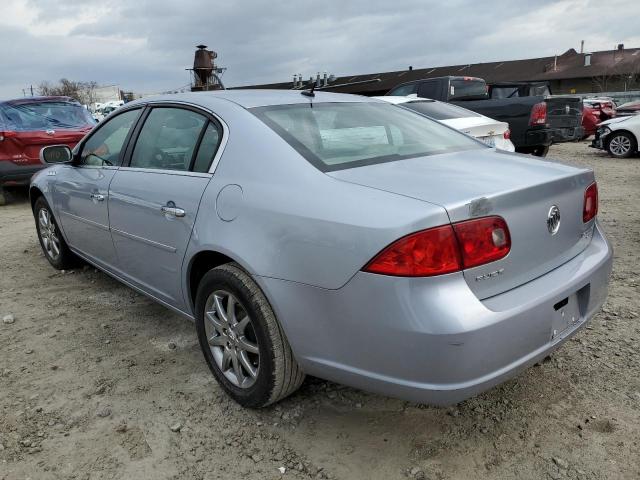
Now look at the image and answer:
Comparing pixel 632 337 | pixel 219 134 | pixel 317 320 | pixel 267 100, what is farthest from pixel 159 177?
pixel 632 337

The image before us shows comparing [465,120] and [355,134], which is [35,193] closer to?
[355,134]

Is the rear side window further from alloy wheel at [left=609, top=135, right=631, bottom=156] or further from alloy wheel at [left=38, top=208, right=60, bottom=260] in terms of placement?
alloy wheel at [left=609, top=135, right=631, bottom=156]

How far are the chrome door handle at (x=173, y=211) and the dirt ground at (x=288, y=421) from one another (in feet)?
3.00

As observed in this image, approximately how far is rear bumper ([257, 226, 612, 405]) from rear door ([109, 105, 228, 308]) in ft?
2.68

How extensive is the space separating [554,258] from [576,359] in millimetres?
996

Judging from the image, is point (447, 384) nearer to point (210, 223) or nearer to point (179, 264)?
point (210, 223)

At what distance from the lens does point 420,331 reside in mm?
1798

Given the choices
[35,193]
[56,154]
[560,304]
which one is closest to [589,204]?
[560,304]

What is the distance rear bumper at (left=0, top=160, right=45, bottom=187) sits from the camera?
7781mm

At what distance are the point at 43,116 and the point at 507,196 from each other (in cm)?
850

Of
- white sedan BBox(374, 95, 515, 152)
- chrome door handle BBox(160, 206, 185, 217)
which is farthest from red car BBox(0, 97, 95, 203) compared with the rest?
chrome door handle BBox(160, 206, 185, 217)

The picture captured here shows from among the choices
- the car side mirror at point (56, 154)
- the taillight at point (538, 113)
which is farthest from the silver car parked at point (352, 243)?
the taillight at point (538, 113)

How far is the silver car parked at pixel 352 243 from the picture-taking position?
1.84m

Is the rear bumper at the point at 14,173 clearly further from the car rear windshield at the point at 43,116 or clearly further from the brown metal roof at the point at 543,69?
the brown metal roof at the point at 543,69
